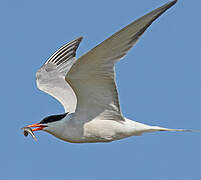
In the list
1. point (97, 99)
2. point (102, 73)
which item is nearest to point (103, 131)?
point (97, 99)

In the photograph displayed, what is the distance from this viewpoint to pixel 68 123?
7832 millimetres

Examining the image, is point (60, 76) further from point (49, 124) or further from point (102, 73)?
point (102, 73)

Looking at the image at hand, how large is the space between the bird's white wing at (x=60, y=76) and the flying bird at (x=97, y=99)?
17 millimetres

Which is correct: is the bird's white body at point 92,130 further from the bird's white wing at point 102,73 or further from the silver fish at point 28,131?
the silver fish at point 28,131

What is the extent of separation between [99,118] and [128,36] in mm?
1858

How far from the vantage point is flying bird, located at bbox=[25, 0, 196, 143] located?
258 inches

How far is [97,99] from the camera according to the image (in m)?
7.71

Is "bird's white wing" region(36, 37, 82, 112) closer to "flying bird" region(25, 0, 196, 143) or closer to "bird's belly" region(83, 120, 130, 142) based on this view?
"flying bird" region(25, 0, 196, 143)

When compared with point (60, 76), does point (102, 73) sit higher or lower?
lower

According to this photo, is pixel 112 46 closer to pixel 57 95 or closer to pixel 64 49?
pixel 57 95

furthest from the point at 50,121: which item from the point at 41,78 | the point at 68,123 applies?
the point at 41,78

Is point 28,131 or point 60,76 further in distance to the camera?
point 60,76

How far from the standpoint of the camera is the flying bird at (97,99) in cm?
655

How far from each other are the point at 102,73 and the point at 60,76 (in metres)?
2.74
